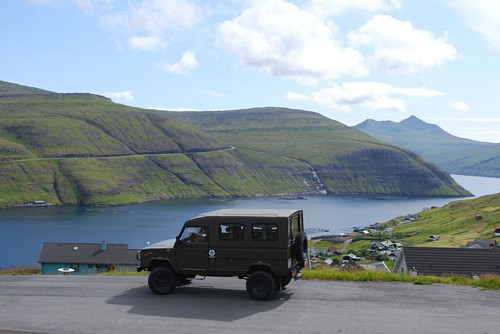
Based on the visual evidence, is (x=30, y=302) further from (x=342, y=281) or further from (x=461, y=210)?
(x=461, y=210)

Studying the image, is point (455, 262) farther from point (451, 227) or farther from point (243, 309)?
point (451, 227)

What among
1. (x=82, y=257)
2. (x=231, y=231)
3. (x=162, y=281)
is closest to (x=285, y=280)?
(x=231, y=231)

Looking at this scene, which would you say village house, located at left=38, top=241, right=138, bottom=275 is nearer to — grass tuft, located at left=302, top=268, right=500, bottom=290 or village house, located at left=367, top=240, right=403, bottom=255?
grass tuft, located at left=302, top=268, right=500, bottom=290

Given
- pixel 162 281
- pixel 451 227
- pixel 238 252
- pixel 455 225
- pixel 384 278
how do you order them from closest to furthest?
pixel 238 252 → pixel 162 281 → pixel 384 278 → pixel 451 227 → pixel 455 225

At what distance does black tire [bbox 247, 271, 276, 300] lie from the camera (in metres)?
16.8

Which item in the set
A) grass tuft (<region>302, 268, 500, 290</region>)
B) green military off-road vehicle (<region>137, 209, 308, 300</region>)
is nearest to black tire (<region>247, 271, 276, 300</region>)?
green military off-road vehicle (<region>137, 209, 308, 300</region>)

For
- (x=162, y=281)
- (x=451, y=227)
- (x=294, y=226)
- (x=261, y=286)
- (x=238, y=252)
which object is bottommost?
(x=451, y=227)

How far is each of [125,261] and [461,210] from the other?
128232mm

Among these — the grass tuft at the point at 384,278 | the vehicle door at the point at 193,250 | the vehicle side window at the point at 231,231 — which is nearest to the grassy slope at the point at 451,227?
the grass tuft at the point at 384,278

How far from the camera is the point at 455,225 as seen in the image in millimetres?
134000

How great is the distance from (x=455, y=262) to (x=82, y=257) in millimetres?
55882

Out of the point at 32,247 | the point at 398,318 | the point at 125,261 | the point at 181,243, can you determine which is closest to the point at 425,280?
the point at 398,318

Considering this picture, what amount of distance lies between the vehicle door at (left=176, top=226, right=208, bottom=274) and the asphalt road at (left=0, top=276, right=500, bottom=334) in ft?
3.62

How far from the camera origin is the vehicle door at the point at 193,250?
17547mm
